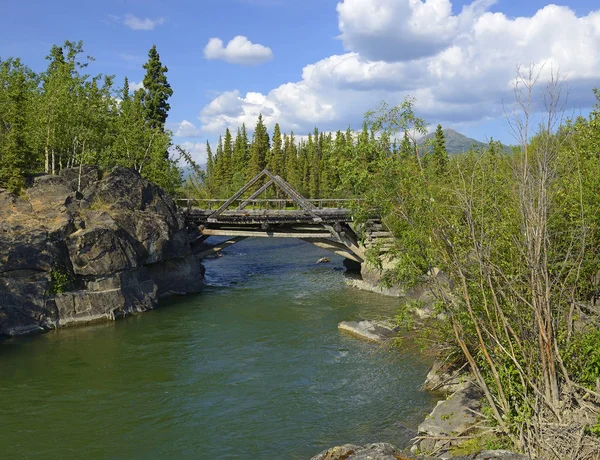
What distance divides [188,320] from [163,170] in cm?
2235

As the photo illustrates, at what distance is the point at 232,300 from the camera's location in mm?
29578

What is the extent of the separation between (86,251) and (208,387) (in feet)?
38.4

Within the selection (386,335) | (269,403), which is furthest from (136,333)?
(386,335)

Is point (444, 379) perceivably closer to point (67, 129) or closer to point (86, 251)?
point (86, 251)

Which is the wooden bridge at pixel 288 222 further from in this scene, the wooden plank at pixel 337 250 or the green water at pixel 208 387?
the green water at pixel 208 387

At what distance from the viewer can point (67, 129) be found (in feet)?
109

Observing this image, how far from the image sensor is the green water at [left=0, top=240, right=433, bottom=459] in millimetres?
13641

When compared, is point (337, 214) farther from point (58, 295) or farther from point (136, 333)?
point (58, 295)

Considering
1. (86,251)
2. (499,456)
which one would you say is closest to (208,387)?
(499,456)

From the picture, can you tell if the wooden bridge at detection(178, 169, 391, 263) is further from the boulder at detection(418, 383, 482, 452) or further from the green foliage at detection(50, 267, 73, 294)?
the boulder at detection(418, 383, 482, 452)

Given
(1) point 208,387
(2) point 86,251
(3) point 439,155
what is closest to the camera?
(3) point 439,155

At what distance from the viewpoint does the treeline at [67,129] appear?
3008cm

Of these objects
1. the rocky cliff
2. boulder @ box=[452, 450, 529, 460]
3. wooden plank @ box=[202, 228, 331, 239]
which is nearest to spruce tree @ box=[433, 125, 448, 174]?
boulder @ box=[452, 450, 529, 460]

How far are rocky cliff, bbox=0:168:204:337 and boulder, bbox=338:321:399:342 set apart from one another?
448 inches
